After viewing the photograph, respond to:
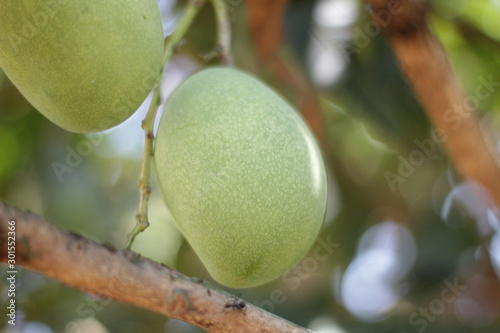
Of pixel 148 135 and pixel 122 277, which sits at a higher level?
pixel 122 277

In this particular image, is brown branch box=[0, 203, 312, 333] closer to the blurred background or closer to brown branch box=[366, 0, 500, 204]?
brown branch box=[366, 0, 500, 204]
